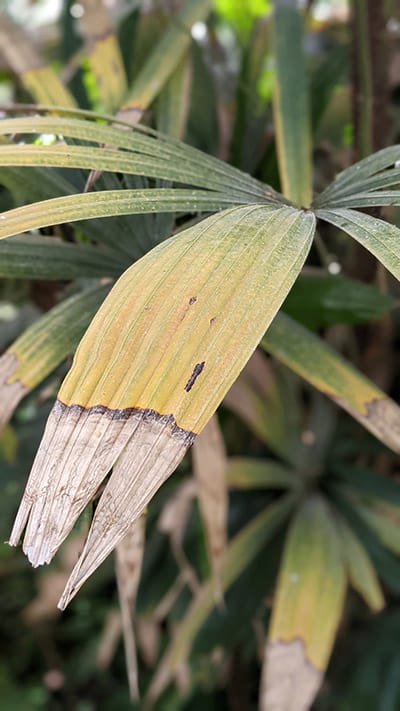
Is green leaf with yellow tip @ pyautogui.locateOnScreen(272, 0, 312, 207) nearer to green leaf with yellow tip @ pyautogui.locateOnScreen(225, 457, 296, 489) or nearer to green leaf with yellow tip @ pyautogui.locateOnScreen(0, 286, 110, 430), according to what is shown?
green leaf with yellow tip @ pyautogui.locateOnScreen(0, 286, 110, 430)

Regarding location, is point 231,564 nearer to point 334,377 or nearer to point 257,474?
point 257,474

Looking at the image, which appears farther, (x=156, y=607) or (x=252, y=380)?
(x=156, y=607)

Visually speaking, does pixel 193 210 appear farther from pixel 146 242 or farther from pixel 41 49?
pixel 41 49

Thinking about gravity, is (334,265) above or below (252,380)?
above

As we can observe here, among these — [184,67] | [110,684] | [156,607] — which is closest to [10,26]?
[184,67]

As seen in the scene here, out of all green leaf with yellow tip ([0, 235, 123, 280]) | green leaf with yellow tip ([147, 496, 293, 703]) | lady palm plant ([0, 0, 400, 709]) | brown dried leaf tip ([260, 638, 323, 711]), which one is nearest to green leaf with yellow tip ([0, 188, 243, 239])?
lady palm plant ([0, 0, 400, 709])

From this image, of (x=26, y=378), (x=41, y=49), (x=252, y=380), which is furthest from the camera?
(x=41, y=49)

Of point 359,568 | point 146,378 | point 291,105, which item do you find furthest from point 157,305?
point 359,568
